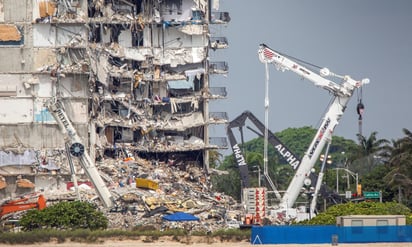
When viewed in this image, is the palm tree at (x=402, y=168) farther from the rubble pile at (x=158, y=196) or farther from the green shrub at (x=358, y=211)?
the green shrub at (x=358, y=211)

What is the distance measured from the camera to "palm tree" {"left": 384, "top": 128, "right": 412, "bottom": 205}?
15300 cm

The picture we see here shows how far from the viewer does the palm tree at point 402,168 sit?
153000 mm

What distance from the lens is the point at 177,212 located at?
147m

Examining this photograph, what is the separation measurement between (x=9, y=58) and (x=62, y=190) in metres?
10.5

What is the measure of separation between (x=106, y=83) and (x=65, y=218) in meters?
31.8

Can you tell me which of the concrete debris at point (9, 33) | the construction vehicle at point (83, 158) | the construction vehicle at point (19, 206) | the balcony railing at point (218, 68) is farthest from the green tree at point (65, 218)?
the balcony railing at point (218, 68)

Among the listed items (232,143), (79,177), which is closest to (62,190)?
Result: (79,177)

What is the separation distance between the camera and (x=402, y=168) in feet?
506

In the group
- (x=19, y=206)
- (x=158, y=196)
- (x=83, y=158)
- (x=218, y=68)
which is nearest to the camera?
(x=83, y=158)

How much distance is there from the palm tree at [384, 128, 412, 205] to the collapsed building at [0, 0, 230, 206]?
1916 centimetres

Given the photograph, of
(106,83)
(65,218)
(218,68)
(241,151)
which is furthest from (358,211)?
(218,68)

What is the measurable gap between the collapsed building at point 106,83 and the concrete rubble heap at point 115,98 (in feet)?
0.24

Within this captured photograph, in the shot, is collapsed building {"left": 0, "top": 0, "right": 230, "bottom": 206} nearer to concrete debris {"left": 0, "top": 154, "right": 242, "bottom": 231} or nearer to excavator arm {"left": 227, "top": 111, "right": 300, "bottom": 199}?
concrete debris {"left": 0, "top": 154, "right": 242, "bottom": 231}

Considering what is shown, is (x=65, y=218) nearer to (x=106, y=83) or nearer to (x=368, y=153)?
(x=106, y=83)
